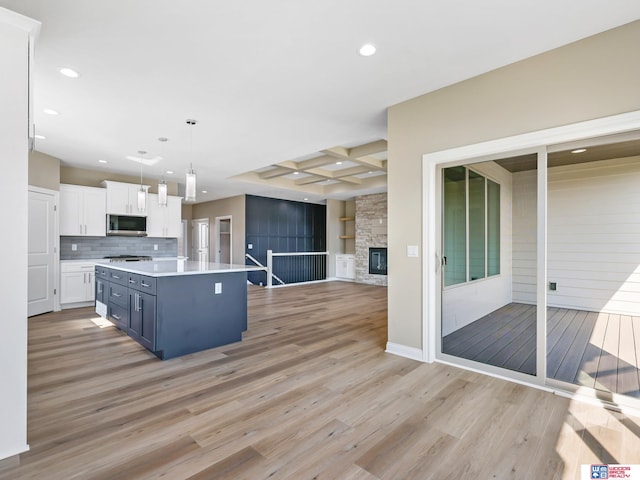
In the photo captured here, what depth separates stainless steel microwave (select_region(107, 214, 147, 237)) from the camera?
6.43 meters

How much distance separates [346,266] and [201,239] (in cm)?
526

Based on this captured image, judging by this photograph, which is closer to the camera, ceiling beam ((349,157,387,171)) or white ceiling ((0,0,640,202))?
white ceiling ((0,0,640,202))

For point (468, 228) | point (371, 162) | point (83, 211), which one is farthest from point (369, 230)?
point (83, 211)

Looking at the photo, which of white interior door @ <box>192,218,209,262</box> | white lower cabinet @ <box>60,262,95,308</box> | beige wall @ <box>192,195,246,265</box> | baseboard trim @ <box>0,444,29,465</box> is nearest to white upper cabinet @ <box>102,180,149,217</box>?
white lower cabinet @ <box>60,262,95,308</box>

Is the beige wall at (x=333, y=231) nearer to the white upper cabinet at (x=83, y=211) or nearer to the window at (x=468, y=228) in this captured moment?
the white upper cabinet at (x=83, y=211)

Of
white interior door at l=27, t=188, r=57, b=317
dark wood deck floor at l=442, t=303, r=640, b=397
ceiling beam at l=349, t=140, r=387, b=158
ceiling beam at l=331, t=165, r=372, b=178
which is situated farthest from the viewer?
ceiling beam at l=331, t=165, r=372, b=178

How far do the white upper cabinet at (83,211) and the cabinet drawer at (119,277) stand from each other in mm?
2267

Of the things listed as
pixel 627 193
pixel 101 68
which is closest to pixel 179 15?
pixel 101 68

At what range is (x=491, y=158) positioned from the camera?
293cm

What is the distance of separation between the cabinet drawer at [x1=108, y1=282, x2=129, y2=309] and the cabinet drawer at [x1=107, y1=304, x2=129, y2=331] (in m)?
0.05

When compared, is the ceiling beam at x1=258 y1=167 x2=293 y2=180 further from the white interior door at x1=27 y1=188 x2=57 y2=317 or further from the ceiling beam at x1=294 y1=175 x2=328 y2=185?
the white interior door at x1=27 y1=188 x2=57 y2=317

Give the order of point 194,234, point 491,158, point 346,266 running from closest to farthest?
point 491,158
point 346,266
point 194,234

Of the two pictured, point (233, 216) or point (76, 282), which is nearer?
point (76, 282)

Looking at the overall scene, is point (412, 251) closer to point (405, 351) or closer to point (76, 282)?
point (405, 351)
